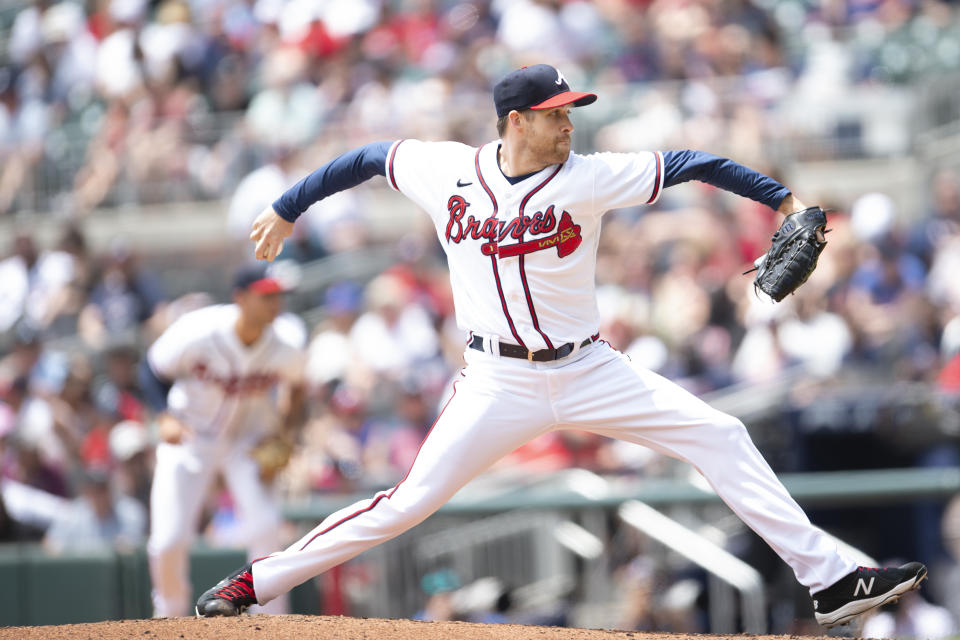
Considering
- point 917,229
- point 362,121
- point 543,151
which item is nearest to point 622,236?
point 917,229

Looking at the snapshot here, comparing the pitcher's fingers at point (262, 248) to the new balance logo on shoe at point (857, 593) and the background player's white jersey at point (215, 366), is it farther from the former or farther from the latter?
the new balance logo on shoe at point (857, 593)

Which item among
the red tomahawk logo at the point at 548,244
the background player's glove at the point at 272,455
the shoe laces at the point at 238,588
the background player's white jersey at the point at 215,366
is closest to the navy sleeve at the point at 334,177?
the red tomahawk logo at the point at 548,244

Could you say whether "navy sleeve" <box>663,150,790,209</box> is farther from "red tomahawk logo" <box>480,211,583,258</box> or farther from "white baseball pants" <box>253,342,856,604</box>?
"white baseball pants" <box>253,342,856,604</box>

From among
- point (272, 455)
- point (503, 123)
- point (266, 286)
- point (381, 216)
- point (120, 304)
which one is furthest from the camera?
point (381, 216)

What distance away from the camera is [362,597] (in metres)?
7.28

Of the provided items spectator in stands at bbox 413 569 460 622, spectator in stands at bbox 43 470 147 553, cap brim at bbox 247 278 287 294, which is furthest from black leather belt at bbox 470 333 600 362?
spectator in stands at bbox 43 470 147 553

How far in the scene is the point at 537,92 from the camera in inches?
158

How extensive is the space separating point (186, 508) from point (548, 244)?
9.39ft

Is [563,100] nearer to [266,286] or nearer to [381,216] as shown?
[266,286]

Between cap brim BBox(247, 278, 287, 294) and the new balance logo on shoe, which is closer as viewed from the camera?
the new balance logo on shoe

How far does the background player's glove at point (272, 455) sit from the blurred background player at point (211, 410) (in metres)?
0.04

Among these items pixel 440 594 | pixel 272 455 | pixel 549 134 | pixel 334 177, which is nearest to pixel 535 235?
pixel 549 134

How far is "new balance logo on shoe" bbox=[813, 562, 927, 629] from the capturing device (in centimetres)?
403

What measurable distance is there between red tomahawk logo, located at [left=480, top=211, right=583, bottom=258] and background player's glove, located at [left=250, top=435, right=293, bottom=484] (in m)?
2.51
